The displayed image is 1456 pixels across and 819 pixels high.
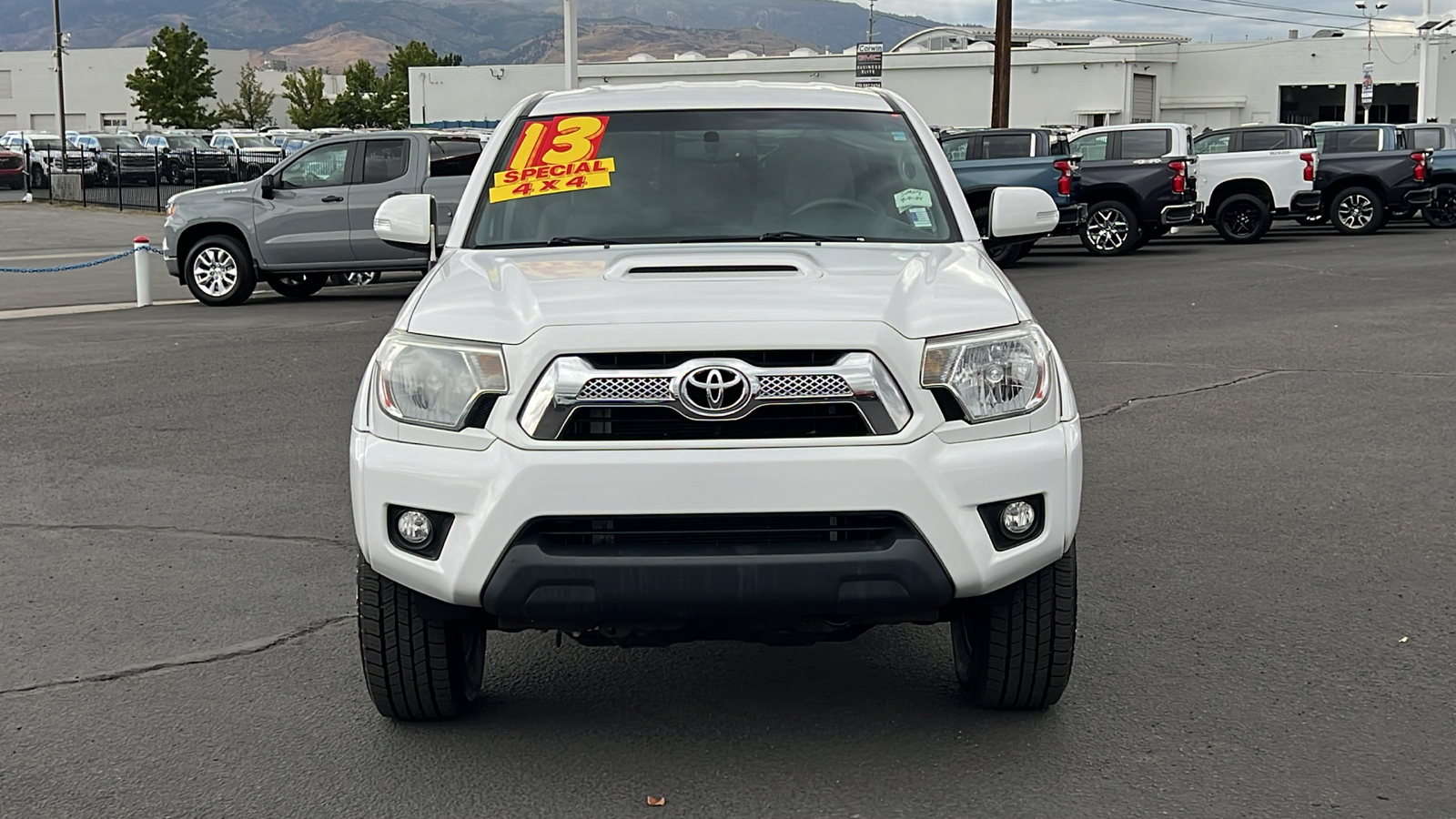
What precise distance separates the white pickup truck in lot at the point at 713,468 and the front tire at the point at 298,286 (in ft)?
47.6

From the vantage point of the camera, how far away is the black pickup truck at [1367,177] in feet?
84.4

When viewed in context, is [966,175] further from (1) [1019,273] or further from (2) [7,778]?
(2) [7,778]

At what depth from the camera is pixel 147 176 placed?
40125 millimetres

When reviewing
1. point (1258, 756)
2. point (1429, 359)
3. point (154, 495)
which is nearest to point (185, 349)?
point (154, 495)

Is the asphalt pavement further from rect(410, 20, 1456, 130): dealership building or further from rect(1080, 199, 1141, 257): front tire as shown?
rect(410, 20, 1456, 130): dealership building

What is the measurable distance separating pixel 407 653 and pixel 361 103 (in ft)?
302

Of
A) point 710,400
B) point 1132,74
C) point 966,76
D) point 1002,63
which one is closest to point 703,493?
point 710,400

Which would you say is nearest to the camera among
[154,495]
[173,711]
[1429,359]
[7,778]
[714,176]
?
[7,778]

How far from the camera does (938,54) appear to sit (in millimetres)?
61469

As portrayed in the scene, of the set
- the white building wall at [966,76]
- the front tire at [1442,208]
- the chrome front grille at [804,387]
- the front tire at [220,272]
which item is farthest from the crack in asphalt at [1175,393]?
the white building wall at [966,76]

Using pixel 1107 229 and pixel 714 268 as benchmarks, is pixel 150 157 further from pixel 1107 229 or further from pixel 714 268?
pixel 714 268

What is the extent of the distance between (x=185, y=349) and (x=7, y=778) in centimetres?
944

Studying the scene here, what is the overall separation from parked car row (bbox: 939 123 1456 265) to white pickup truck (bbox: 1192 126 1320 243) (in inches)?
0.6

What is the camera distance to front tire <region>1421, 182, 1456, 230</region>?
88.6 ft
